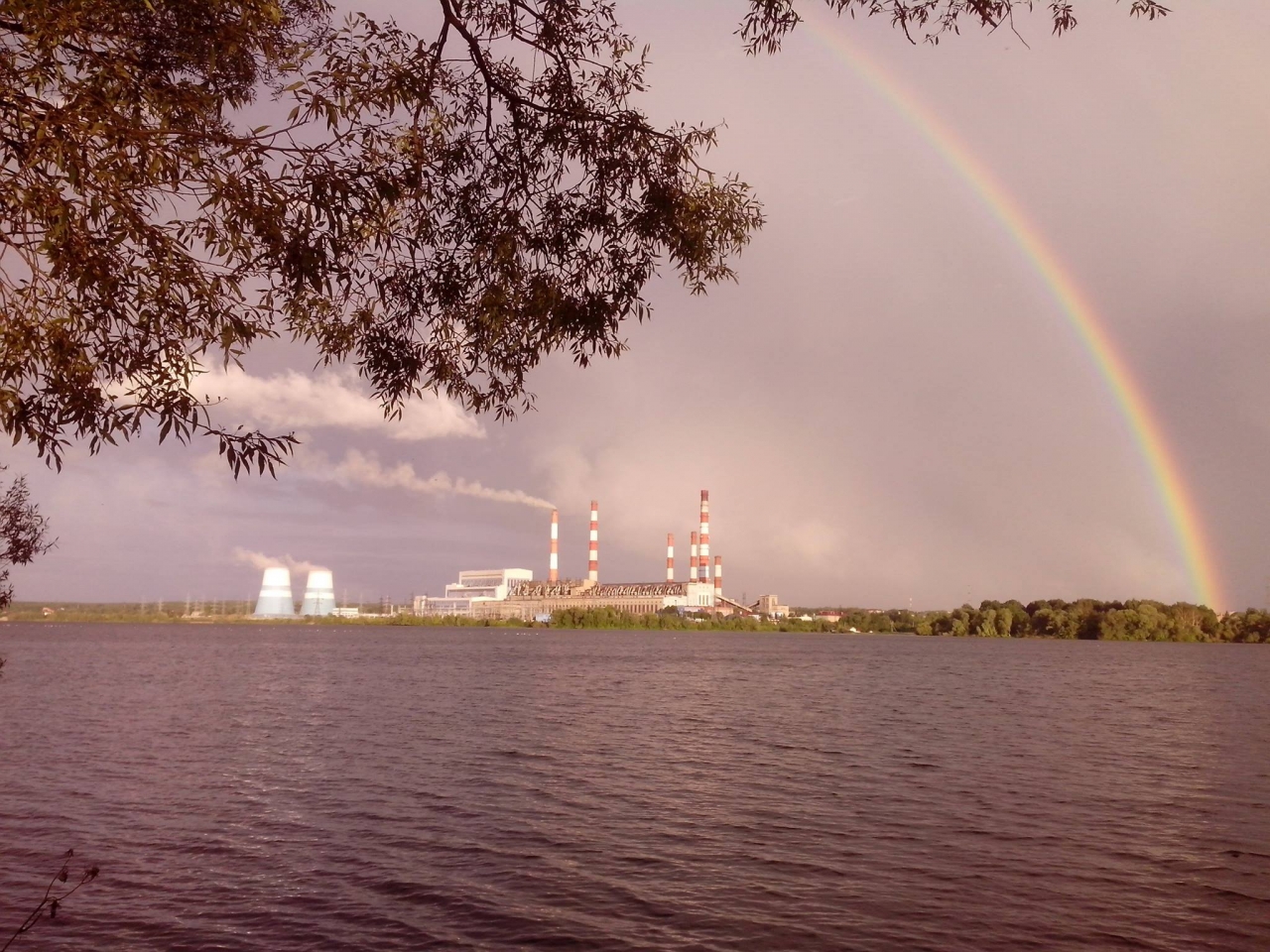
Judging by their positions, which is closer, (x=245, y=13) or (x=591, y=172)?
(x=245, y=13)

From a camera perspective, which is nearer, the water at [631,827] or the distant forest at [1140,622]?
the water at [631,827]

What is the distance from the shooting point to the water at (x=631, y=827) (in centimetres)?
1425

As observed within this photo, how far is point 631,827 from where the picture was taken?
2031 cm

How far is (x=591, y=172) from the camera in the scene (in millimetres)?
11820

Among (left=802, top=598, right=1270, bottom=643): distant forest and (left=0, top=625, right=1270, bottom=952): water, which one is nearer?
(left=0, top=625, right=1270, bottom=952): water

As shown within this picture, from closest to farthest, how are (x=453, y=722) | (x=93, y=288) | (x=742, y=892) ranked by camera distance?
1. (x=93, y=288)
2. (x=742, y=892)
3. (x=453, y=722)

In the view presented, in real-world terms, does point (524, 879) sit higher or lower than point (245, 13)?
lower

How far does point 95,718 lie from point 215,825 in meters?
24.1

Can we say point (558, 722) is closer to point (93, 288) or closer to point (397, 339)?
point (397, 339)

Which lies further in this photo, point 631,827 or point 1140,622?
point 1140,622

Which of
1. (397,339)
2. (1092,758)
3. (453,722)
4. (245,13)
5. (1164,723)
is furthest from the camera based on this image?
(1164,723)

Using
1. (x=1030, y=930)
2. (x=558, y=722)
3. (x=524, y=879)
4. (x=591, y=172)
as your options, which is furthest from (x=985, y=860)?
(x=558, y=722)

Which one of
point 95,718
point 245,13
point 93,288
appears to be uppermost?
point 245,13

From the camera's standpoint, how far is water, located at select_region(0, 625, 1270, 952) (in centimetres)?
1425
